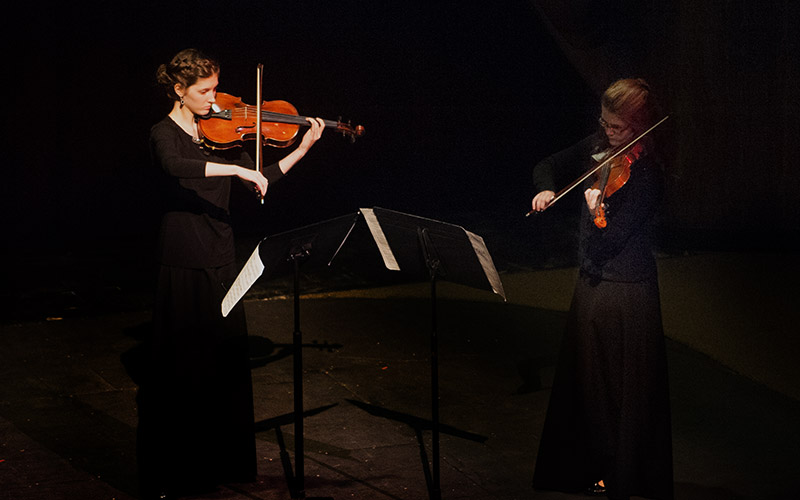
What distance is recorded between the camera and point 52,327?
25.2 feet

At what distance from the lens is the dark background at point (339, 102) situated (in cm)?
1087

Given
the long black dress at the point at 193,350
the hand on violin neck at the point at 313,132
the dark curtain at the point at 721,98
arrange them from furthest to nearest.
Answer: the dark curtain at the point at 721,98 → the hand on violin neck at the point at 313,132 → the long black dress at the point at 193,350

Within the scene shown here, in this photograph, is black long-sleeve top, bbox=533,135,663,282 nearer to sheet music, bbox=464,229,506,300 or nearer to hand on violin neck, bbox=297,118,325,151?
sheet music, bbox=464,229,506,300

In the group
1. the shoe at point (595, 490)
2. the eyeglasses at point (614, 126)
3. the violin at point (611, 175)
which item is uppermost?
the eyeglasses at point (614, 126)

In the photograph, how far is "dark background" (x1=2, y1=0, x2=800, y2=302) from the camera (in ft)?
35.7

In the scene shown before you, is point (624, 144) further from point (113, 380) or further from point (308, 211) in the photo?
point (308, 211)

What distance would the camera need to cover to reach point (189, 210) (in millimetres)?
4645

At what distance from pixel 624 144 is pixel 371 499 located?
1.93 meters

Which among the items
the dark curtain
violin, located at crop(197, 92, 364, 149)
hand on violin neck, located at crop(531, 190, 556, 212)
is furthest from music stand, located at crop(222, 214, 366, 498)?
the dark curtain

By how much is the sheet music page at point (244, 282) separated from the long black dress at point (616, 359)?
1300mm

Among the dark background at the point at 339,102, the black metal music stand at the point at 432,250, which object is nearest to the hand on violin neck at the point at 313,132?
the black metal music stand at the point at 432,250

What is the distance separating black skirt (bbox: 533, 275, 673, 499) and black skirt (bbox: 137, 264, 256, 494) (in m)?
1.45

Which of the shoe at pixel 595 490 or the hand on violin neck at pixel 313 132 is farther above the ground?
the hand on violin neck at pixel 313 132

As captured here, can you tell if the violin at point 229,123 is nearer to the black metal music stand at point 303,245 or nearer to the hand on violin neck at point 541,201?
the black metal music stand at point 303,245
